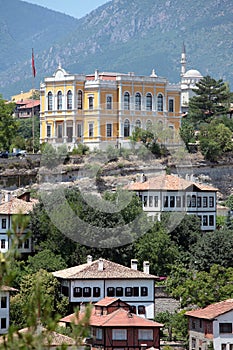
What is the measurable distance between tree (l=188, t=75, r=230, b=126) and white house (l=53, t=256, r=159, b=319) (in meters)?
36.4

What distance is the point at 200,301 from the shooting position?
53.8m

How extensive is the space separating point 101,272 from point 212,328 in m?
6.88

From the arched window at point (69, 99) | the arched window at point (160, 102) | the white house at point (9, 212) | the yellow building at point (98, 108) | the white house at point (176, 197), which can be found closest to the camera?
the white house at point (9, 212)

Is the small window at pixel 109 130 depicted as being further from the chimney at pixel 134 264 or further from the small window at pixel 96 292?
the small window at pixel 96 292

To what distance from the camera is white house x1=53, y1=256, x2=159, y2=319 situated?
54.7m

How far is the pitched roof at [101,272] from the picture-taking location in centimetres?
5484

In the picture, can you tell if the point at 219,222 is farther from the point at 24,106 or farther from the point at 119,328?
the point at 24,106

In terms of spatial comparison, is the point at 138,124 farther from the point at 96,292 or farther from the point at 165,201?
the point at 96,292

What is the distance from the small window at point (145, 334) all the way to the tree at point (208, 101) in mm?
42858

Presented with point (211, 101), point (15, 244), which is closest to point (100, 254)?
point (211, 101)

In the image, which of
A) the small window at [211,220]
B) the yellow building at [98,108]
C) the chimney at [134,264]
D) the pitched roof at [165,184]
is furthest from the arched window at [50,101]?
the chimney at [134,264]

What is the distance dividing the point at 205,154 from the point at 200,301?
78.2 feet

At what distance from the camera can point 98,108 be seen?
7375 centimetres

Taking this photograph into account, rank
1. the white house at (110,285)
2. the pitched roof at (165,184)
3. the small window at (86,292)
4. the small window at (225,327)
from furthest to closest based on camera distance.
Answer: the pitched roof at (165,184), the small window at (86,292), the white house at (110,285), the small window at (225,327)
